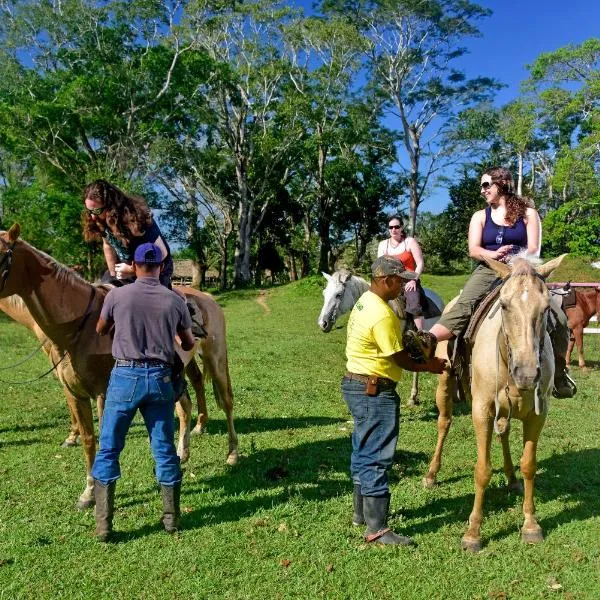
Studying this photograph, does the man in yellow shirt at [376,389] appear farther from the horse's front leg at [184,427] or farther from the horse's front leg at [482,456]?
the horse's front leg at [184,427]

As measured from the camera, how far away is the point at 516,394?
4594 mm

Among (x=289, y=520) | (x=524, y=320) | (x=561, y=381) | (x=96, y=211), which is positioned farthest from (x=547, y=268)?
(x=96, y=211)

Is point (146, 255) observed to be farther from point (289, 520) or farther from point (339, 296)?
point (339, 296)

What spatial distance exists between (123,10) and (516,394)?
3344cm

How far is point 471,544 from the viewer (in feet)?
15.1

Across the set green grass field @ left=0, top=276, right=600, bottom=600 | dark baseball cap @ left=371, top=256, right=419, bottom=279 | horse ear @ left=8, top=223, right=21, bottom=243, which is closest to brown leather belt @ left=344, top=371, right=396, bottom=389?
dark baseball cap @ left=371, top=256, right=419, bottom=279

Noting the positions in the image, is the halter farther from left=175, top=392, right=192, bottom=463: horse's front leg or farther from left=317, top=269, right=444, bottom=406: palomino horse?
left=317, top=269, right=444, bottom=406: palomino horse

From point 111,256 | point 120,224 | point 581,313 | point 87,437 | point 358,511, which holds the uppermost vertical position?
point 120,224

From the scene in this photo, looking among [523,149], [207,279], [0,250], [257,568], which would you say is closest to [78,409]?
[0,250]

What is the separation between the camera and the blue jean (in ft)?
15.1

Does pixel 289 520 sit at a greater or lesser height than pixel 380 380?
lesser

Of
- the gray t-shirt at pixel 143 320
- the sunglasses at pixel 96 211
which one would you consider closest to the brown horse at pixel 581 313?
the gray t-shirt at pixel 143 320

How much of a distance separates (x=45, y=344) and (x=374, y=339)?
418 cm

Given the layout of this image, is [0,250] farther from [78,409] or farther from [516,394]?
[516,394]
